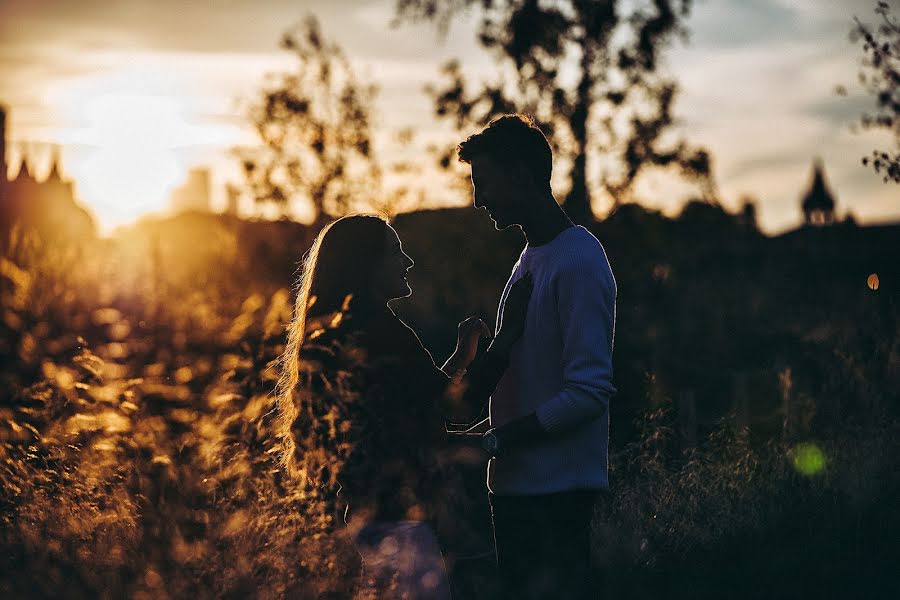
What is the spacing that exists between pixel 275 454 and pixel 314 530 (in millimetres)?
698

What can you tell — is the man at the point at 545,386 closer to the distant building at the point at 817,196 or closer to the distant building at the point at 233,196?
the distant building at the point at 233,196

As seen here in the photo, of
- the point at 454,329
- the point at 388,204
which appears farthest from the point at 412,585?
the point at 388,204

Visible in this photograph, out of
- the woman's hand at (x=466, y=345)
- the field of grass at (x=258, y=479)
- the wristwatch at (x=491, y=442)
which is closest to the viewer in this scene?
the wristwatch at (x=491, y=442)

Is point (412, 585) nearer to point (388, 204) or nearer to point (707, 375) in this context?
point (707, 375)

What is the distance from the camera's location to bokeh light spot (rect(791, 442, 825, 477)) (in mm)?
6914

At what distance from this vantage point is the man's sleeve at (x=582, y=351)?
294 cm

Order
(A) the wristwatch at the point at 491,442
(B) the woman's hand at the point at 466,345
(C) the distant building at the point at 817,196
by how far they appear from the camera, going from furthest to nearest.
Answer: (C) the distant building at the point at 817,196, (B) the woman's hand at the point at 466,345, (A) the wristwatch at the point at 491,442

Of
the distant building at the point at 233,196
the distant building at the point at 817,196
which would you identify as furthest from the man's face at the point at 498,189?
the distant building at the point at 817,196

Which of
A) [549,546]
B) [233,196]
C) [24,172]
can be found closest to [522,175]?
[549,546]

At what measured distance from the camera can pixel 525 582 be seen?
3.12 metres

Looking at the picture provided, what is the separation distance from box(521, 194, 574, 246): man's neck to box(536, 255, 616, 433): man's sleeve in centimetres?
23

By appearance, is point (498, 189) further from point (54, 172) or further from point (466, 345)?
point (54, 172)

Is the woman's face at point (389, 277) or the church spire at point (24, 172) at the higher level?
the church spire at point (24, 172)

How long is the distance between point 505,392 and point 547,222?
1.91 feet
